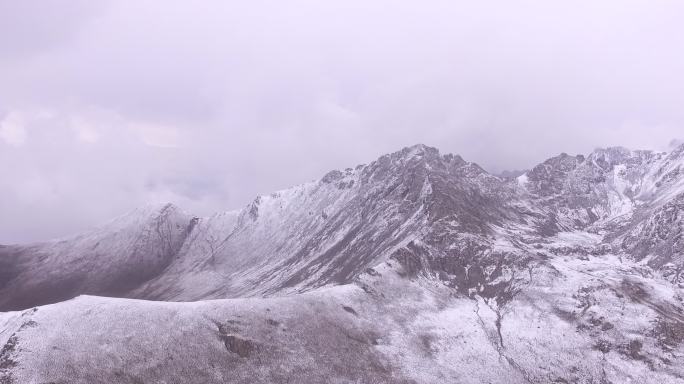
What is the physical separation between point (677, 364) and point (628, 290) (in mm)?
36416

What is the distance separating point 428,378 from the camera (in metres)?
118

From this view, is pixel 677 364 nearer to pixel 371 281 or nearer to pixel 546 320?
pixel 546 320

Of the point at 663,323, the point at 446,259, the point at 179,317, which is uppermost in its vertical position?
the point at 446,259

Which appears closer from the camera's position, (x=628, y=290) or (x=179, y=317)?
(x=179, y=317)

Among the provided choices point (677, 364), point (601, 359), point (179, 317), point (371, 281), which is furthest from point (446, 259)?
point (179, 317)

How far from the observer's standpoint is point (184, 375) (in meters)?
103

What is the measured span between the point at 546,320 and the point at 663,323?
2658 cm

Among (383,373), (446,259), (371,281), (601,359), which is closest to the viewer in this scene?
(383,373)

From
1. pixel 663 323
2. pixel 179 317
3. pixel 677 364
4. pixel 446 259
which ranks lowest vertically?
pixel 677 364

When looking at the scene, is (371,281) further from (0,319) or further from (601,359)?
(0,319)

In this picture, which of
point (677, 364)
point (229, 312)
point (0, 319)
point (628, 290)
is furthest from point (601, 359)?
point (0, 319)

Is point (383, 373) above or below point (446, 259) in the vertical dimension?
below

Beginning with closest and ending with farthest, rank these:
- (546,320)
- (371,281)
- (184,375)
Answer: (184,375)
(546,320)
(371,281)

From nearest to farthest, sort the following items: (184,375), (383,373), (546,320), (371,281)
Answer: (184,375) → (383,373) → (546,320) → (371,281)
